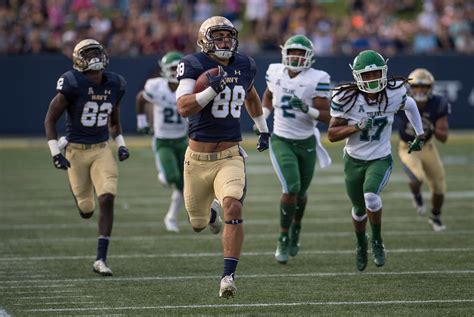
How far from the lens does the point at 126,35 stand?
20.6 m

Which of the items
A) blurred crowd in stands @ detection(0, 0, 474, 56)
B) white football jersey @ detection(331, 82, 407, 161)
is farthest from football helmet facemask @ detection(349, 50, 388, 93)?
blurred crowd in stands @ detection(0, 0, 474, 56)

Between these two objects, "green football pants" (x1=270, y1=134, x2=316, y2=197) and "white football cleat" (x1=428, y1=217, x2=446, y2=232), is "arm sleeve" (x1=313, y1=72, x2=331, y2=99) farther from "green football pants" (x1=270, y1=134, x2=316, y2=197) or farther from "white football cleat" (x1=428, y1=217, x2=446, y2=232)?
"white football cleat" (x1=428, y1=217, x2=446, y2=232)

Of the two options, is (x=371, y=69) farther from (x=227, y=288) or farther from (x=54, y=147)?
(x=54, y=147)

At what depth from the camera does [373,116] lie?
7980 millimetres

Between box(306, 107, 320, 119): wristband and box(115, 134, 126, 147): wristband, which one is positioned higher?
box(306, 107, 320, 119): wristband

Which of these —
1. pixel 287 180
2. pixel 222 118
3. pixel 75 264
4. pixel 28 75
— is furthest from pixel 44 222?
pixel 28 75

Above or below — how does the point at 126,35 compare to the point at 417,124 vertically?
below

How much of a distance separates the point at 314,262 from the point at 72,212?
4104 mm

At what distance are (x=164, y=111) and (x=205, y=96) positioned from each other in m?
4.22

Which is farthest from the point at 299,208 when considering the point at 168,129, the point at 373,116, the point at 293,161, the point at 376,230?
the point at 168,129

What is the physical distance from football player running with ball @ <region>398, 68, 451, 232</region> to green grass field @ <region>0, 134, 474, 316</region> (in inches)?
13.2

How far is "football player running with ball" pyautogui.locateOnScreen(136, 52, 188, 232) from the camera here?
1081 cm

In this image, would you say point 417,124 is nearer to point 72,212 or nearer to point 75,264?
point 75,264

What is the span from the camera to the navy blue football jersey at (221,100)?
7215mm
